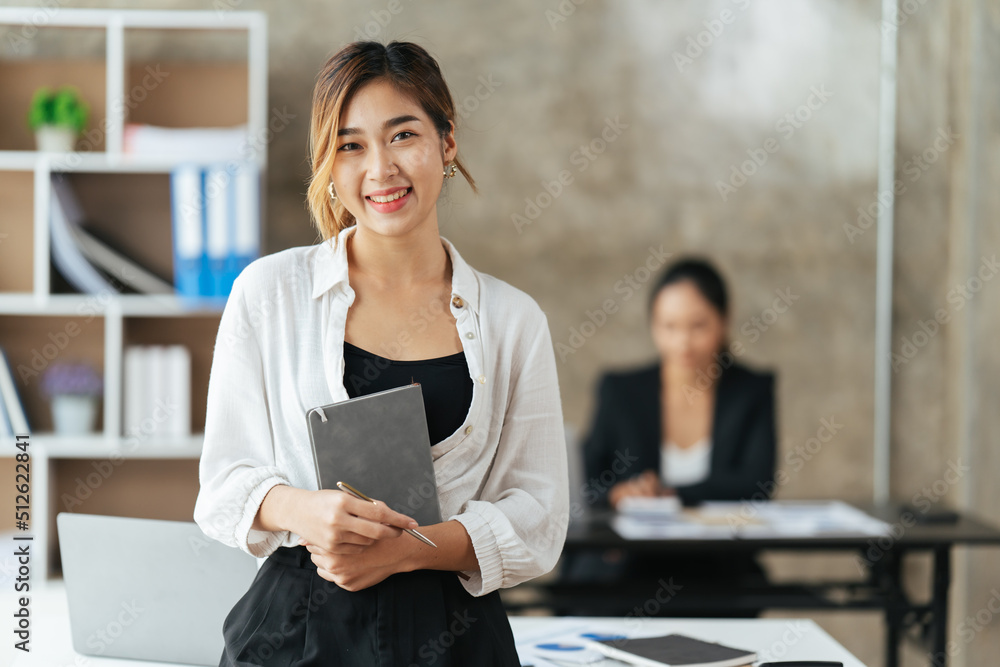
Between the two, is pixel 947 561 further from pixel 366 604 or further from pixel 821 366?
pixel 366 604

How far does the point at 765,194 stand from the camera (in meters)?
3.83

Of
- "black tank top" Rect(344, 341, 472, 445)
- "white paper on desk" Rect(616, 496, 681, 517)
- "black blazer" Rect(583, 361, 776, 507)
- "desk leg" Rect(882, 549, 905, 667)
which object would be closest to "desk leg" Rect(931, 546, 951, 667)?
"desk leg" Rect(882, 549, 905, 667)

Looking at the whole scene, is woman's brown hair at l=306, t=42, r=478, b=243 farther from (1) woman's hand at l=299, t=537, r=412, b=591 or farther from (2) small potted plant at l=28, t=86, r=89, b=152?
(2) small potted plant at l=28, t=86, r=89, b=152

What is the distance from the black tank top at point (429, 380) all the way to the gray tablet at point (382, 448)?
61mm

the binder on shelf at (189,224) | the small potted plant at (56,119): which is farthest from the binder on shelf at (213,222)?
the small potted plant at (56,119)

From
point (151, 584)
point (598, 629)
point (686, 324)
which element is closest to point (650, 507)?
point (686, 324)

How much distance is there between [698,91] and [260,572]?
3.09 m

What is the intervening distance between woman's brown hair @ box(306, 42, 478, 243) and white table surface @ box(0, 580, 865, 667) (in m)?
0.87

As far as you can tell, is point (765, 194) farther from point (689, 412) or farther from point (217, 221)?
point (217, 221)

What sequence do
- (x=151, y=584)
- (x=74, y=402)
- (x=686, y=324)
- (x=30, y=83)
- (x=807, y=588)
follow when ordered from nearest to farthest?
(x=151, y=584)
(x=807, y=588)
(x=74, y=402)
(x=686, y=324)
(x=30, y=83)

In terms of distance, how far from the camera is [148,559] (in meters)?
1.41

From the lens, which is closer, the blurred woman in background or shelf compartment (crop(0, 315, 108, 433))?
the blurred woman in background

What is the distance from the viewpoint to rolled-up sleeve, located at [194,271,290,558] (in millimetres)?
1158

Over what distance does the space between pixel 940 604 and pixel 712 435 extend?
0.89 metres
